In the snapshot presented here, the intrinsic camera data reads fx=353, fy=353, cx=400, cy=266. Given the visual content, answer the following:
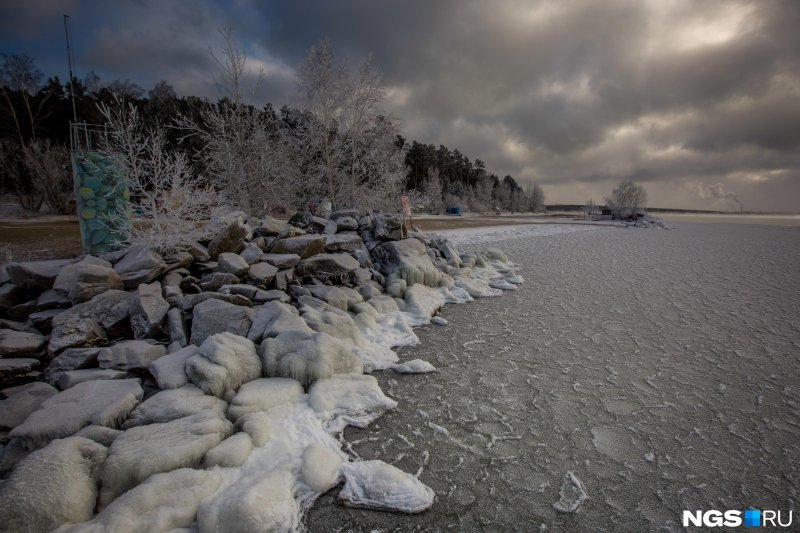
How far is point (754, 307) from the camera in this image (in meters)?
6.54

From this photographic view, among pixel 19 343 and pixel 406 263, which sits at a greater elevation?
pixel 406 263

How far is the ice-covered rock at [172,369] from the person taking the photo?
3.25 meters

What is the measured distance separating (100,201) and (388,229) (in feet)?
17.7

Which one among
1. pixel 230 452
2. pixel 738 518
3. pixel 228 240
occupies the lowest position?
pixel 738 518

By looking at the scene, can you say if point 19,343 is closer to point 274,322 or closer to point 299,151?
point 274,322

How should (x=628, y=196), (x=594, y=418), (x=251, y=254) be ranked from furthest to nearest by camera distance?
(x=628, y=196) → (x=251, y=254) → (x=594, y=418)

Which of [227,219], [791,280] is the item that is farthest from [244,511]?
[791,280]

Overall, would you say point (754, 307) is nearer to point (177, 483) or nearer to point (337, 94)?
point (177, 483)

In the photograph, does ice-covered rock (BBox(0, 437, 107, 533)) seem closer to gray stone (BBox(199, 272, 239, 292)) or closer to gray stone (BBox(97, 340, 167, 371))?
gray stone (BBox(97, 340, 167, 371))

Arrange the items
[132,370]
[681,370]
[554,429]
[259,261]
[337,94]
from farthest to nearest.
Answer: [337,94] < [259,261] < [681,370] < [132,370] < [554,429]

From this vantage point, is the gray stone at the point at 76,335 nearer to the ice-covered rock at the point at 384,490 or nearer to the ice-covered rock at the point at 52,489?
the ice-covered rock at the point at 52,489

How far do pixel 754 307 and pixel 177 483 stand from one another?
29.8ft

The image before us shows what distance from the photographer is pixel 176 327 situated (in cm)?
426

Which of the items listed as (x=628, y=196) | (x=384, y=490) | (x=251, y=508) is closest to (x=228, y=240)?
Result: (x=251, y=508)
